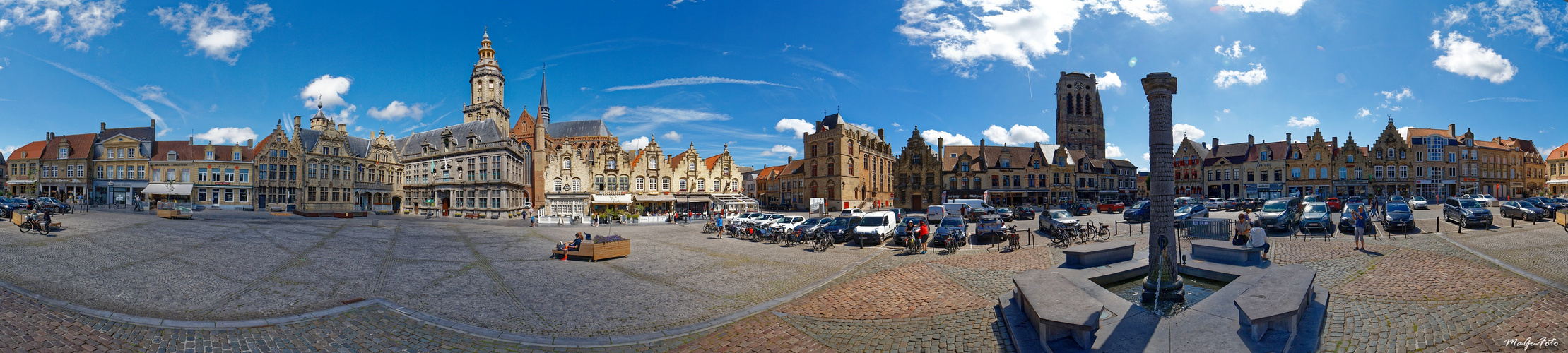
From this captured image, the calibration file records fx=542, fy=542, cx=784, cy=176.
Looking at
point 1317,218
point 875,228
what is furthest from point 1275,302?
point 1317,218

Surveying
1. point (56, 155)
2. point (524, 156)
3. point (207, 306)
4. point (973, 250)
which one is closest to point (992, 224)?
point (973, 250)

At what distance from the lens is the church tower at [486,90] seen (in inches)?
2712

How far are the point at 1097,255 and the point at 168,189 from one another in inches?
2949

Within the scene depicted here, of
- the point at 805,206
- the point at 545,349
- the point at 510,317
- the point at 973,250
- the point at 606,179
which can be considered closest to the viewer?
the point at 545,349

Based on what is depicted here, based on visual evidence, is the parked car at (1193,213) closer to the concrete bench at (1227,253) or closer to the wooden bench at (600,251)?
the concrete bench at (1227,253)

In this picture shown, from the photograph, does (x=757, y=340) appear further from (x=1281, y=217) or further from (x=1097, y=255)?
(x=1281, y=217)

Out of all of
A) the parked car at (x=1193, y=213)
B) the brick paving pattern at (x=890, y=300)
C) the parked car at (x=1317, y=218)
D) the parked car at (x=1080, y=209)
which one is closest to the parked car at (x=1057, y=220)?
the parked car at (x=1317, y=218)

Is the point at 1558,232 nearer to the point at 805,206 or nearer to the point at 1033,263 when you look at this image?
the point at 1033,263

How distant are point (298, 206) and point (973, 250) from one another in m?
60.2

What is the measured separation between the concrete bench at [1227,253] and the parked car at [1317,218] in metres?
9.69

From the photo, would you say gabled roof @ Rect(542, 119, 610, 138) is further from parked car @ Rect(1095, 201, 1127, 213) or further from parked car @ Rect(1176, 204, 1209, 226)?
parked car @ Rect(1176, 204, 1209, 226)

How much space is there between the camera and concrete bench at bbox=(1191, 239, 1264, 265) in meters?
12.1

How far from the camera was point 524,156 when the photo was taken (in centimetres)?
5459

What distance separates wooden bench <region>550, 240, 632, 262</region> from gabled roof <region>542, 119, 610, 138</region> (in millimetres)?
55798
